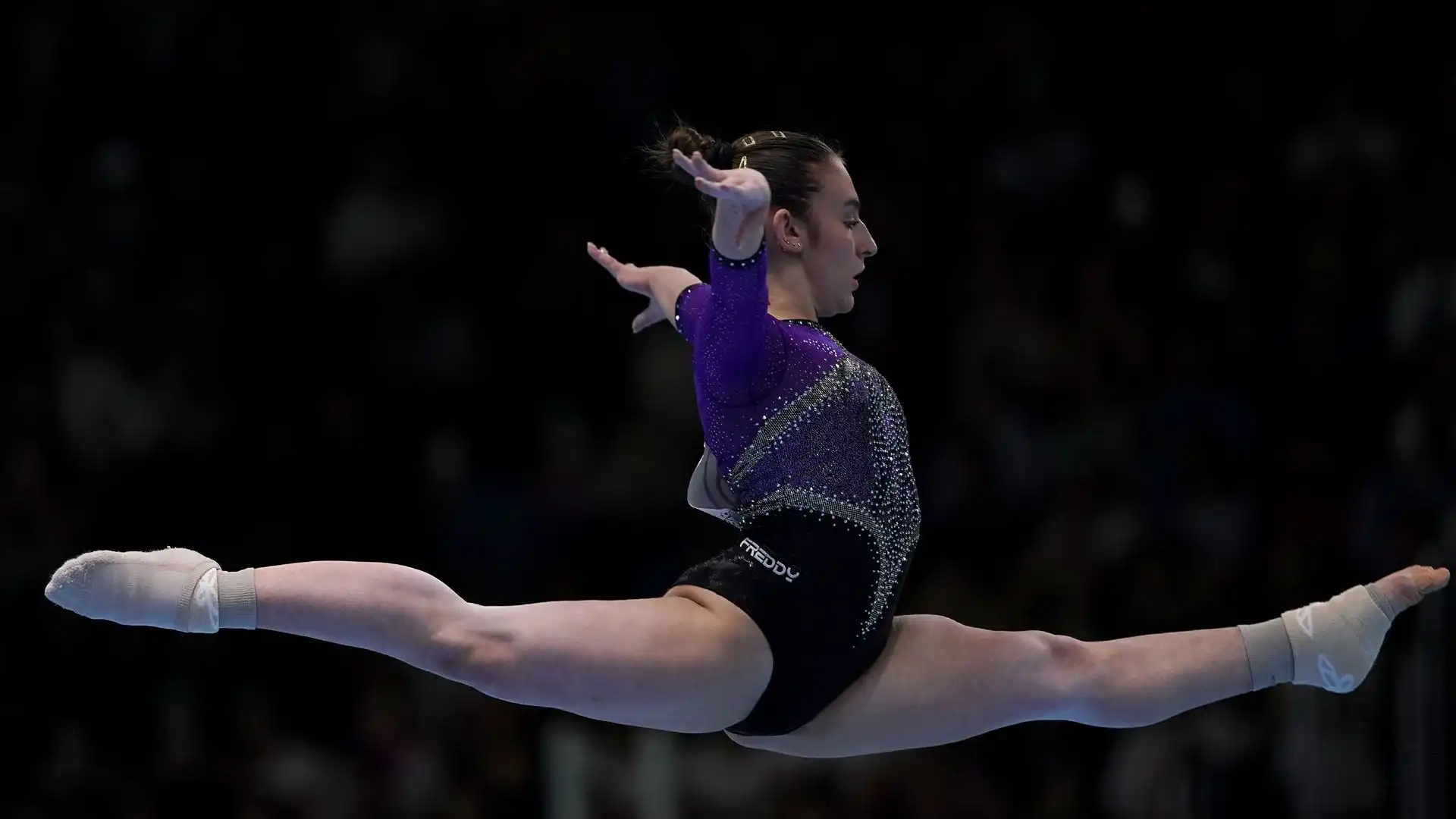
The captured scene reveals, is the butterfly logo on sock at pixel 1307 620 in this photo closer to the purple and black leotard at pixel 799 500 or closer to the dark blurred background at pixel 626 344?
the purple and black leotard at pixel 799 500

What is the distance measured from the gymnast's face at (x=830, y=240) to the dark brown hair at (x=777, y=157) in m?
0.02

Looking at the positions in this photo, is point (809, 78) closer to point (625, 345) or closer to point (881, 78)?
point (881, 78)

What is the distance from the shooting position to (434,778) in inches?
201

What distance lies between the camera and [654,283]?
3625mm

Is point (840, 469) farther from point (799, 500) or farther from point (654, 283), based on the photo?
point (654, 283)

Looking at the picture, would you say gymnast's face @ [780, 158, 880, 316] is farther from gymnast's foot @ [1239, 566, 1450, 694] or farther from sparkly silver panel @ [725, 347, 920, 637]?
gymnast's foot @ [1239, 566, 1450, 694]

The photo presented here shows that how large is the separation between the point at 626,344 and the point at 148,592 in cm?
318

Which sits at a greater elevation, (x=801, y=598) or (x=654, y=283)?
(x=654, y=283)

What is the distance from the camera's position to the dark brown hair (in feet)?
10.6

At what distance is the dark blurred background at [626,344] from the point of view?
5223 mm

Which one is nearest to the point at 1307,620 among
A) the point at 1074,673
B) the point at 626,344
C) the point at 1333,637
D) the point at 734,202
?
the point at 1333,637

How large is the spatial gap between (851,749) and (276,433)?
3.11 metres

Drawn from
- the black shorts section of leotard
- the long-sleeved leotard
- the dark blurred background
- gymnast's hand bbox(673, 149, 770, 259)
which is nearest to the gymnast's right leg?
the black shorts section of leotard

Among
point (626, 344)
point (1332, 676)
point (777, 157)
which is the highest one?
point (777, 157)
